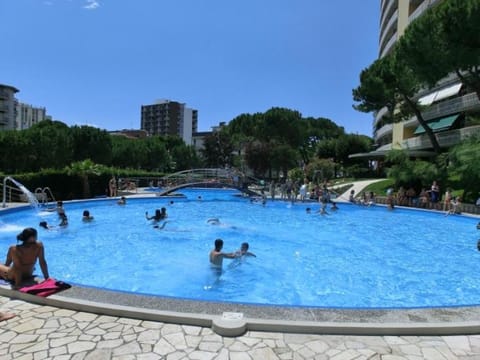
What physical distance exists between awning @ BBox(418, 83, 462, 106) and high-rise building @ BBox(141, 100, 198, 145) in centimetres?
10576

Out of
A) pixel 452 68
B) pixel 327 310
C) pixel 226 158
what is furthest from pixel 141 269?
pixel 226 158

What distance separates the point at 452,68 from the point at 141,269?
21538mm

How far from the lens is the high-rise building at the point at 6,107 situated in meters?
71.1

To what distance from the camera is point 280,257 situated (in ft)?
36.7

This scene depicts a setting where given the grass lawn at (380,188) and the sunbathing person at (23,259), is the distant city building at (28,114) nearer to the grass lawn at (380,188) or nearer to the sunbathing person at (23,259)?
the grass lawn at (380,188)

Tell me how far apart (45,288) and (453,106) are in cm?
3246

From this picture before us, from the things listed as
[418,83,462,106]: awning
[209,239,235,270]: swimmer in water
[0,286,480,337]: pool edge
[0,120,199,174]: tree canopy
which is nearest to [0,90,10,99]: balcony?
[0,120,199,174]: tree canopy

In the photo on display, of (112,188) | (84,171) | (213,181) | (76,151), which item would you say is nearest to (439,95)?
(213,181)

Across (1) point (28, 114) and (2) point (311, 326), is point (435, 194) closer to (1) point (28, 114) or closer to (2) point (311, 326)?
(2) point (311, 326)

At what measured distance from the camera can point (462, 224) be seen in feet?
55.2

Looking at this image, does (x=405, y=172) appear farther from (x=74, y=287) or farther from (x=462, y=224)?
(x=74, y=287)

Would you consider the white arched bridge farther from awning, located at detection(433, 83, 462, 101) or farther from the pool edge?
the pool edge

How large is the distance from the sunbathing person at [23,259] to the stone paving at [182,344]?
4.23 ft

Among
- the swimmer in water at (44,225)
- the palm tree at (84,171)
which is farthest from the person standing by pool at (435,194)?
the palm tree at (84,171)
